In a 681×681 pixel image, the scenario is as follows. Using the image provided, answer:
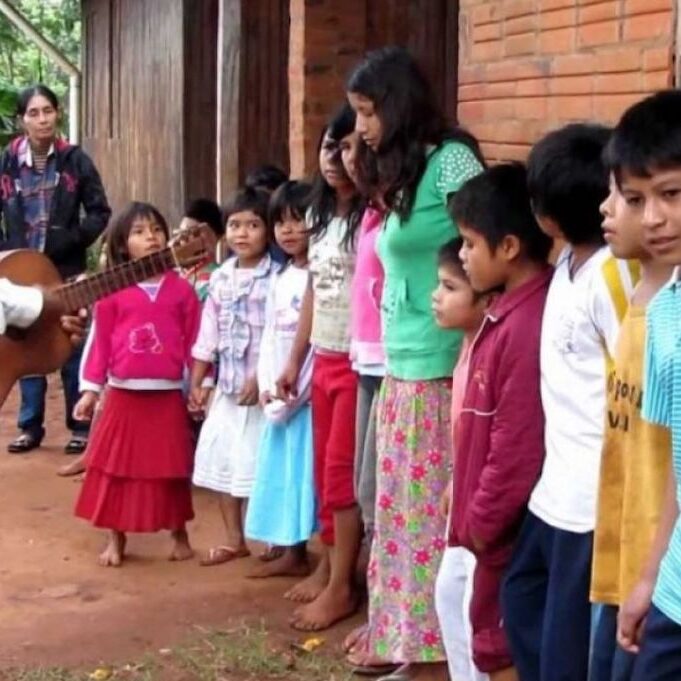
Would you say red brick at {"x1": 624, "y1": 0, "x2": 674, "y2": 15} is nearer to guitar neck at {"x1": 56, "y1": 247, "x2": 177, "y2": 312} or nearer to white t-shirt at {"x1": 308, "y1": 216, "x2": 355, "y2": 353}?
white t-shirt at {"x1": 308, "y1": 216, "x2": 355, "y2": 353}

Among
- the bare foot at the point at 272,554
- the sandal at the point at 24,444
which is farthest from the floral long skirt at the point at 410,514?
the sandal at the point at 24,444

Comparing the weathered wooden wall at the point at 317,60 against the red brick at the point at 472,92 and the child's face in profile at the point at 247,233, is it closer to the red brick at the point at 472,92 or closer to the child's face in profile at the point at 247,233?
the child's face in profile at the point at 247,233

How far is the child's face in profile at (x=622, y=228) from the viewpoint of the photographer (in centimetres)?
269

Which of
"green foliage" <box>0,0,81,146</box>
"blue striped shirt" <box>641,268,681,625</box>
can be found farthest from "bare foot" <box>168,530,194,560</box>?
"green foliage" <box>0,0,81,146</box>

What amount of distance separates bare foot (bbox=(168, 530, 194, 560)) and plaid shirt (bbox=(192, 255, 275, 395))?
26.5 inches

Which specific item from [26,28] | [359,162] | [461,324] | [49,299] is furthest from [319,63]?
[26,28]

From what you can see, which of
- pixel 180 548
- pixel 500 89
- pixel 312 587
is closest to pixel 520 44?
pixel 500 89

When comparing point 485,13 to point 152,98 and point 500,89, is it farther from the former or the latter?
point 152,98

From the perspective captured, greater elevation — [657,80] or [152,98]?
[152,98]

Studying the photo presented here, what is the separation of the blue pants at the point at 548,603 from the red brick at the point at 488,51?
1866 mm

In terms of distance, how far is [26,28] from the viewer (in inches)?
542

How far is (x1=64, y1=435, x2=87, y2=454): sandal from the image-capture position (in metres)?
8.00

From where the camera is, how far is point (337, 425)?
192 inches

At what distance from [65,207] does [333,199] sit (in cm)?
330
